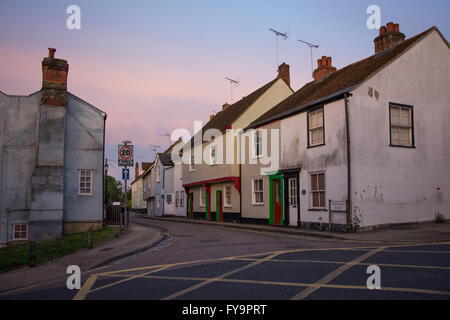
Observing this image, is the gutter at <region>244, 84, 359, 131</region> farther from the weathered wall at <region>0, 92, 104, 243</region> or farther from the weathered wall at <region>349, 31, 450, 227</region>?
the weathered wall at <region>0, 92, 104, 243</region>

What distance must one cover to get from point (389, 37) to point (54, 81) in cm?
1769

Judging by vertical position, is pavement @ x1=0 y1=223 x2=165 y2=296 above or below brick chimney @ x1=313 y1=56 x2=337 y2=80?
below

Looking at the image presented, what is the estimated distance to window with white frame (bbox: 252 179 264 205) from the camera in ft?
74.6

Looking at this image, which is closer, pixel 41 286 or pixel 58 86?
pixel 41 286

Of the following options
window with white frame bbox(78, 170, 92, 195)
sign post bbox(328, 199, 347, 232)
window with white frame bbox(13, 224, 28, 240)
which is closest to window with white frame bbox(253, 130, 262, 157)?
sign post bbox(328, 199, 347, 232)

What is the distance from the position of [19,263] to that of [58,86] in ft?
34.4

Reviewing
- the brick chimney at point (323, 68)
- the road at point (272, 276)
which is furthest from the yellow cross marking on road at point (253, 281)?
the brick chimney at point (323, 68)

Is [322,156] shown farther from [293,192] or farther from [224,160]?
[224,160]

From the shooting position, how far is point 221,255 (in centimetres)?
1065

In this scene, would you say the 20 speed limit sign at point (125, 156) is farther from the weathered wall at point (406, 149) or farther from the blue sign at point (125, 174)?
the weathered wall at point (406, 149)

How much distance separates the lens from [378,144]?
54.0ft

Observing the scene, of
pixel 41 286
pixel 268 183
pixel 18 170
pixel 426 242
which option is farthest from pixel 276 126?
pixel 41 286

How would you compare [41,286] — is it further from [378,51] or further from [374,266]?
[378,51]

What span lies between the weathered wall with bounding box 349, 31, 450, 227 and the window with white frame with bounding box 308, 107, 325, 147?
2.00 m
